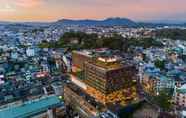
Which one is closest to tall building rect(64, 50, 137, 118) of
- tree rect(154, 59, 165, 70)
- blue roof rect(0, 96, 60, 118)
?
blue roof rect(0, 96, 60, 118)

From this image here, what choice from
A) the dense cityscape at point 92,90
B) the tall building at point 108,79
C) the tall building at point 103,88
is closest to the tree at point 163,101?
the dense cityscape at point 92,90

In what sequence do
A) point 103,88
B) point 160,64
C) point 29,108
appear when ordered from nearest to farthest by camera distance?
point 29,108, point 103,88, point 160,64

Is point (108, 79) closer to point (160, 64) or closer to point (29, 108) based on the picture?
point (29, 108)

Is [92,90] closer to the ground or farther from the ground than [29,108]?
farther from the ground

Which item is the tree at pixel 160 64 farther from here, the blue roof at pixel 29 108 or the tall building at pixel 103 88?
the blue roof at pixel 29 108

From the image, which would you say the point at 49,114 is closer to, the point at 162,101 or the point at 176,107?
the point at 162,101

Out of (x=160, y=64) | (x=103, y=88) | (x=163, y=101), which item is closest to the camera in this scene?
(x=103, y=88)

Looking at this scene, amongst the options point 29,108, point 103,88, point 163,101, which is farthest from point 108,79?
point 29,108

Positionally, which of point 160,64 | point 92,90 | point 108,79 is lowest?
point 92,90

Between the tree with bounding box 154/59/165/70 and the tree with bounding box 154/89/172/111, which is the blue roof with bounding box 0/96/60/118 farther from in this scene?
the tree with bounding box 154/59/165/70

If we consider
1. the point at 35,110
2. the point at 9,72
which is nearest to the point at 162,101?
the point at 35,110
